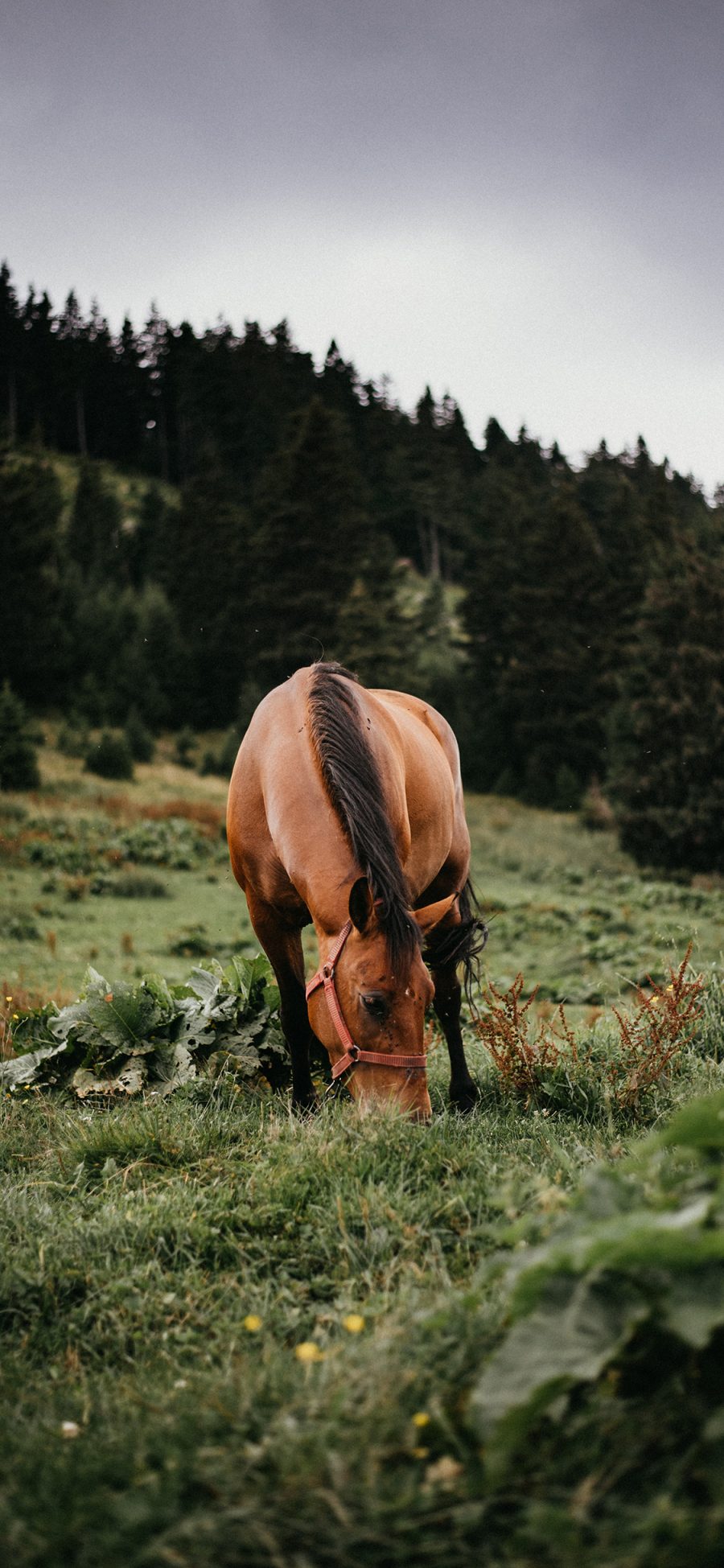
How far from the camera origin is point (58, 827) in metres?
20.9

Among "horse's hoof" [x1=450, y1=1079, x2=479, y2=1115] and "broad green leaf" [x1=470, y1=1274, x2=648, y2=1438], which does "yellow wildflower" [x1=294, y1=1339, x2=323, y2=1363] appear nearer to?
"broad green leaf" [x1=470, y1=1274, x2=648, y2=1438]

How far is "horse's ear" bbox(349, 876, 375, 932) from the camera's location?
11.7ft

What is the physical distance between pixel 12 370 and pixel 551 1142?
86.0m

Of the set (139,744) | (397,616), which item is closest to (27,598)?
(139,744)

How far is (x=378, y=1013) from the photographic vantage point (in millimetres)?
3568

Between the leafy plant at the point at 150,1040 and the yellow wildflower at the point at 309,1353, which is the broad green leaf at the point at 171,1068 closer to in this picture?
the leafy plant at the point at 150,1040

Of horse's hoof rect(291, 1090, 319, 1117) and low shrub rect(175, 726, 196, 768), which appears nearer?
horse's hoof rect(291, 1090, 319, 1117)

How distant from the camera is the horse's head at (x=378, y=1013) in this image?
3.56 metres

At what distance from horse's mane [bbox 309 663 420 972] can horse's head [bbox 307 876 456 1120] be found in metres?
0.04

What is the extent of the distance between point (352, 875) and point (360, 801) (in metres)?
0.32

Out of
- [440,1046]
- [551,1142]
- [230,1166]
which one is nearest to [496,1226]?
[551,1142]

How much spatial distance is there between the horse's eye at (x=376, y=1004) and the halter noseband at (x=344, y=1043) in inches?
5.4

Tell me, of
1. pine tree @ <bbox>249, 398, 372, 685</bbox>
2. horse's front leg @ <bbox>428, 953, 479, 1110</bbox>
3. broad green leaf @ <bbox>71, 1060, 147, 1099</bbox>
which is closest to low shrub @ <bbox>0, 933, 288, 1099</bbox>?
broad green leaf @ <bbox>71, 1060, 147, 1099</bbox>

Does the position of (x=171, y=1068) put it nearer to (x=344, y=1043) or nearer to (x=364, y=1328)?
(x=344, y=1043)
